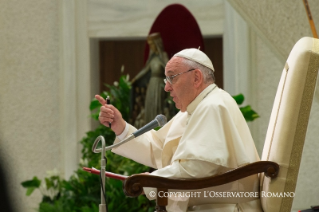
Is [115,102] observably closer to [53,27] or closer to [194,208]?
[53,27]

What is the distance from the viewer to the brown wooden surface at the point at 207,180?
239 cm

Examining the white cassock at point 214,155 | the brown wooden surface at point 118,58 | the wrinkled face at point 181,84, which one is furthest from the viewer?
the brown wooden surface at point 118,58

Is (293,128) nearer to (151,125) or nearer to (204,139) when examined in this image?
(204,139)

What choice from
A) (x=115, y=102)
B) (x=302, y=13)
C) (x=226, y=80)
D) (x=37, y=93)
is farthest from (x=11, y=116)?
(x=302, y=13)

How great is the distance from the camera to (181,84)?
2791mm

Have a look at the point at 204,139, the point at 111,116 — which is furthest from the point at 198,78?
the point at 111,116

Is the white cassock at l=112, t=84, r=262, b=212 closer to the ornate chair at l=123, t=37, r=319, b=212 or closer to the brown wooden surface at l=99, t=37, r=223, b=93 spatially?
the ornate chair at l=123, t=37, r=319, b=212

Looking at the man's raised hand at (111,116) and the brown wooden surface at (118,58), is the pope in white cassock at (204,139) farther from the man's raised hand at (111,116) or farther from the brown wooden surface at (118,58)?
the brown wooden surface at (118,58)

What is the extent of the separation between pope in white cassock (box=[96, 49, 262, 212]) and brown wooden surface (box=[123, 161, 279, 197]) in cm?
7

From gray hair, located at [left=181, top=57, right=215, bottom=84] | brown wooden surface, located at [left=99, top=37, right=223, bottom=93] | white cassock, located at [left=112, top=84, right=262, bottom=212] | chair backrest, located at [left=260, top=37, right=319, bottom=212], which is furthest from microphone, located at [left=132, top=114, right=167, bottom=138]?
brown wooden surface, located at [left=99, top=37, right=223, bottom=93]

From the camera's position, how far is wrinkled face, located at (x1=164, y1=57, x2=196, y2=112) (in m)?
2.79

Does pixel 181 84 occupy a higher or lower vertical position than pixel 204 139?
higher

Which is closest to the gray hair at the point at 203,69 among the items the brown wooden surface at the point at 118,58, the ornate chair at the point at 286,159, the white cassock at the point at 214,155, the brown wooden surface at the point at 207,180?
the white cassock at the point at 214,155

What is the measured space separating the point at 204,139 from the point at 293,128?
0.42 metres
